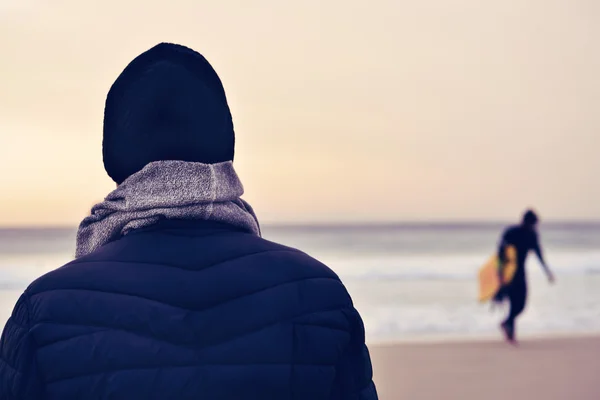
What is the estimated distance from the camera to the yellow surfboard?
10344mm

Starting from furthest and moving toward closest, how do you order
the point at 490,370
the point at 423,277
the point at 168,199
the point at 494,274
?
the point at 423,277 < the point at 494,274 < the point at 490,370 < the point at 168,199

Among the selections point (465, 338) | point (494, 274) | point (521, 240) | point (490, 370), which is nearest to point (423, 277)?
point (465, 338)

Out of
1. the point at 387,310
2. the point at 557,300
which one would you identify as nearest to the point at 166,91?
the point at 387,310

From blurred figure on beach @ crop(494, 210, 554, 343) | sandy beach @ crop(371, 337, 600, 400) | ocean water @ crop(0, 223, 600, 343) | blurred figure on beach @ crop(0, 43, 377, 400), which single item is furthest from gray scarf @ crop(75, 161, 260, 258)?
ocean water @ crop(0, 223, 600, 343)

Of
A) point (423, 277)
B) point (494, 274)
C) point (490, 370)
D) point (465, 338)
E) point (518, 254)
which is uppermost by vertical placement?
point (518, 254)

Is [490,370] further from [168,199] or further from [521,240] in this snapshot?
[168,199]

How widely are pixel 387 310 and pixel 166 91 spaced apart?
538 inches

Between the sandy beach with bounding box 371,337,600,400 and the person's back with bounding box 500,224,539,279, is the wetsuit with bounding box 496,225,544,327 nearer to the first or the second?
the person's back with bounding box 500,224,539,279

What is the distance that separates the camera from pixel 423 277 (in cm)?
2230

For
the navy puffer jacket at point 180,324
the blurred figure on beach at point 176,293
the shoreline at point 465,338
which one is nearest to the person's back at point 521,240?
the shoreline at point 465,338

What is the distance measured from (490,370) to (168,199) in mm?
7994

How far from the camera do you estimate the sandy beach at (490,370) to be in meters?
7.95

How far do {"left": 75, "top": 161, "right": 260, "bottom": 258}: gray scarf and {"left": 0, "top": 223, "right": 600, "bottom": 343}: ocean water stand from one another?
10403mm

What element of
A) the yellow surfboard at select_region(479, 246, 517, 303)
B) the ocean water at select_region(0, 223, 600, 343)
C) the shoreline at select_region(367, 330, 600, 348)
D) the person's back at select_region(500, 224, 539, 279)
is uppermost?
the person's back at select_region(500, 224, 539, 279)
